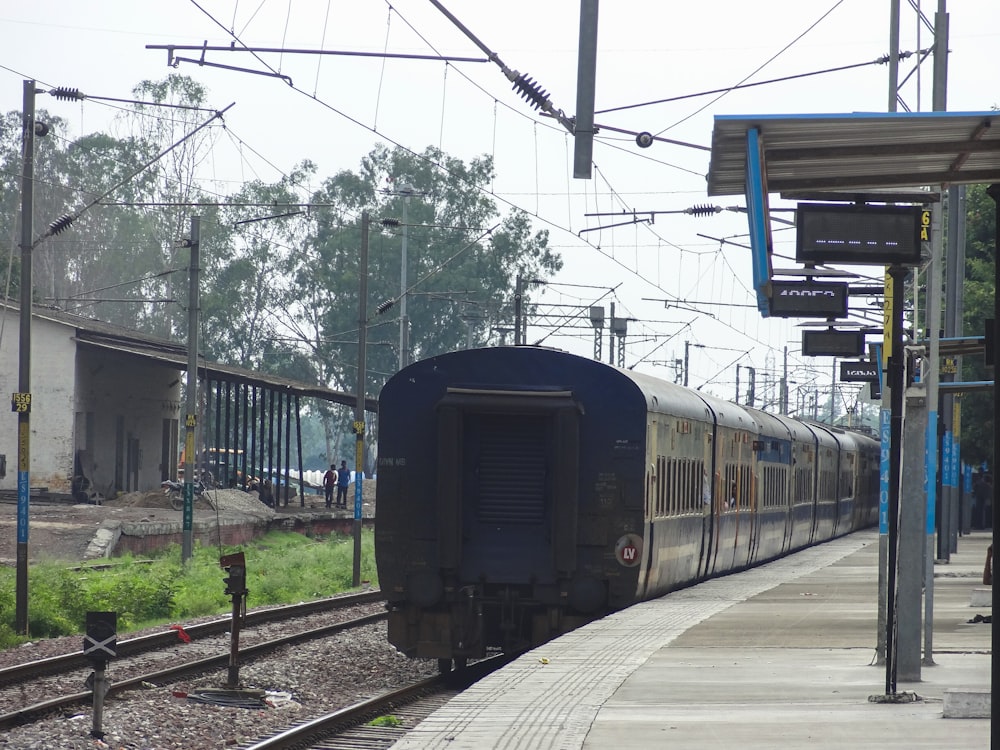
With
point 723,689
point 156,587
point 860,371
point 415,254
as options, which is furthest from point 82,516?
Result: point 415,254

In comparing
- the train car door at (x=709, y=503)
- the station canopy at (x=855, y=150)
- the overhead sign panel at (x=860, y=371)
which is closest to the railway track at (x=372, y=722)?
the station canopy at (x=855, y=150)

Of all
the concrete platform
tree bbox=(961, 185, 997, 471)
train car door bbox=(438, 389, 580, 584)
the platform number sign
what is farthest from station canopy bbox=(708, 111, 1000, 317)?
tree bbox=(961, 185, 997, 471)

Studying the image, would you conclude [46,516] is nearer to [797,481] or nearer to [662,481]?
[797,481]

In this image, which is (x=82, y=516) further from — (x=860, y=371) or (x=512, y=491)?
(x=512, y=491)

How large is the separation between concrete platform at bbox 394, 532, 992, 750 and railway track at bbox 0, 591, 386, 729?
396cm

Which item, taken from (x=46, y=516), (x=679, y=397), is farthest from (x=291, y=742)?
(x=46, y=516)

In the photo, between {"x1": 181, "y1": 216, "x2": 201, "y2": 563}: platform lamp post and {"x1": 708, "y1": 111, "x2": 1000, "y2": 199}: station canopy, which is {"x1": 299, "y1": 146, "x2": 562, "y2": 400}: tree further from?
{"x1": 708, "y1": 111, "x2": 1000, "y2": 199}: station canopy

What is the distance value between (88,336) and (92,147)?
42116mm

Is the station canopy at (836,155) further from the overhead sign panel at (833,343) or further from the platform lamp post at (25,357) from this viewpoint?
the platform lamp post at (25,357)

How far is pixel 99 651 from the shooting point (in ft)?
39.0

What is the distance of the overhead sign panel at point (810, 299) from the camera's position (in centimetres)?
1469

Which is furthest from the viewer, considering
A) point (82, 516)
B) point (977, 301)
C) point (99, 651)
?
point (82, 516)

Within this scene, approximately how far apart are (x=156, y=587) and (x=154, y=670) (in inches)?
337

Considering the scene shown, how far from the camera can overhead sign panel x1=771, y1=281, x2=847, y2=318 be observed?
14.7m
